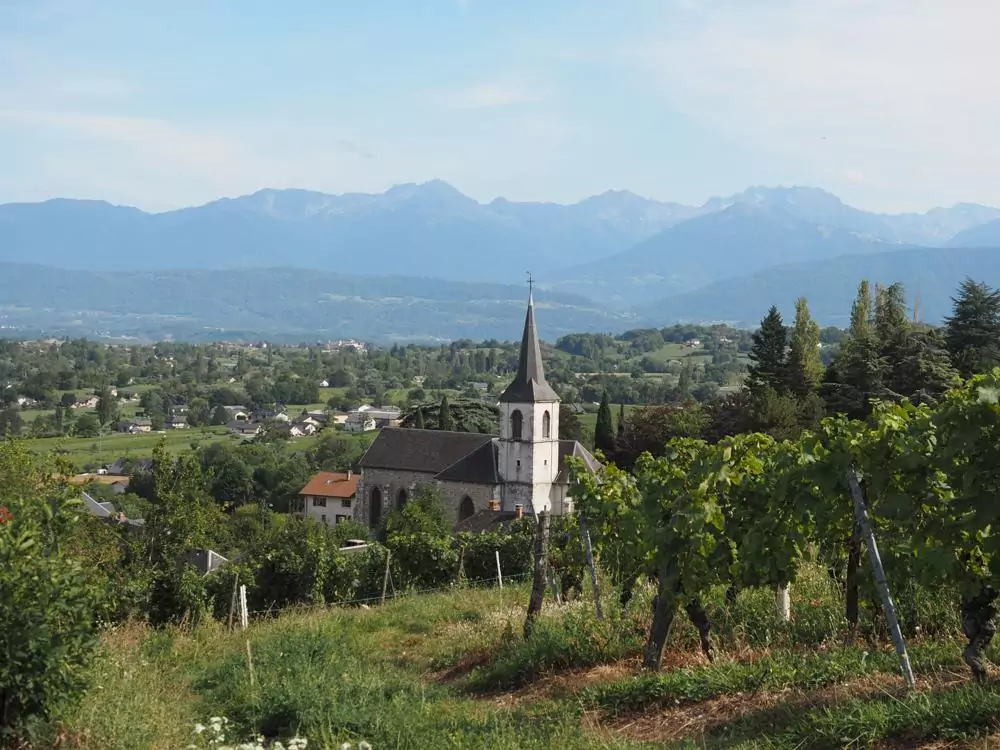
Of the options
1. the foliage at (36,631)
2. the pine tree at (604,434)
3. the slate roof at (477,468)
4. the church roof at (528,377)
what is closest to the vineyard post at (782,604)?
the foliage at (36,631)

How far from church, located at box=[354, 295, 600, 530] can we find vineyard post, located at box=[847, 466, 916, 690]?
3810 cm

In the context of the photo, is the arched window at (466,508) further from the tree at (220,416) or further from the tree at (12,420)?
the tree at (220,416)

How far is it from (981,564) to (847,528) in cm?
174

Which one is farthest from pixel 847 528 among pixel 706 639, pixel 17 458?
pixel 17 458

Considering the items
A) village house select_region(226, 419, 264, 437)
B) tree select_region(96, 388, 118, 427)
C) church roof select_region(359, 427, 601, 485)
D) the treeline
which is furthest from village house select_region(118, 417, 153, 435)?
the treeline

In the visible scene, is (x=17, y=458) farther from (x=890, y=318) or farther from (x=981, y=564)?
(x=890, y=318)

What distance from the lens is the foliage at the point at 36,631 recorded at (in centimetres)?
719

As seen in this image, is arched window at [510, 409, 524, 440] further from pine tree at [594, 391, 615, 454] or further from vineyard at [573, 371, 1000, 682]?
vineyard at [573, 371, 1000, 682]

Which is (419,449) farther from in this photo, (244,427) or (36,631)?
(244,427)

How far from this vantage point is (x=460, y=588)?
18.6 metres

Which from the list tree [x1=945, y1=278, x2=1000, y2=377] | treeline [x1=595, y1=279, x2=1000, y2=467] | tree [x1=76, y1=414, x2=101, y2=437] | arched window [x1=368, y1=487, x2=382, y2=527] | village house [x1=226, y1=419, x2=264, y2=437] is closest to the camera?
treeline [x1=595, y1=279, x2=1000, y2=467]

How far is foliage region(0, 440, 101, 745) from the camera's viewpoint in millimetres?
7188

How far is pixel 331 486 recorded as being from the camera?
236 ft

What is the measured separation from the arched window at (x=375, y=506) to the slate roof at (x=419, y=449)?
1.48 metres
